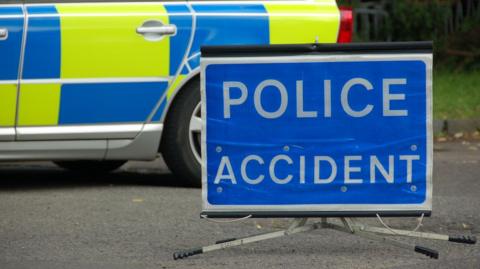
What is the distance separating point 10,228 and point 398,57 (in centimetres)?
238

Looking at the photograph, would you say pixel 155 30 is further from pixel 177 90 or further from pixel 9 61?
pixel 9 61

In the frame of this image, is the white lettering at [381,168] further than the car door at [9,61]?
No

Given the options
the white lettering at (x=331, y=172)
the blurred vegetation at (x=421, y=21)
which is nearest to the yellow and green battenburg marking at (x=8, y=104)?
the white lettering at (x=331, y=172)

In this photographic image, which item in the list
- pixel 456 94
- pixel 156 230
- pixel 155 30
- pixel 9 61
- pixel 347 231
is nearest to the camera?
pixel 347 231

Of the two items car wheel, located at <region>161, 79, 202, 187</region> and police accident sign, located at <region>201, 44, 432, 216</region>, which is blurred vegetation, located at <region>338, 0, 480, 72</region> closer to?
car wheel, located at <region>161, 79, 202, 187</region>

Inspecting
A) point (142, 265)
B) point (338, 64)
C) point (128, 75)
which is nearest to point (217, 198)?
point (142, 265)

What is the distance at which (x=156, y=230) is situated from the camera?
22.2 ft

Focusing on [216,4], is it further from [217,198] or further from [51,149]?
[217,198]

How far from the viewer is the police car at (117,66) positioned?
7902mm

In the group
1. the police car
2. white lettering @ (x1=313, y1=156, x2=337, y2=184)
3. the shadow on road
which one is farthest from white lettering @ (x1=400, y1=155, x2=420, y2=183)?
the shadow on road

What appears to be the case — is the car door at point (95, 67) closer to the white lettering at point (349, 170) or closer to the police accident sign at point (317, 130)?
the police accident sign at point (317, 130)

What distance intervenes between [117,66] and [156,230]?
157cm

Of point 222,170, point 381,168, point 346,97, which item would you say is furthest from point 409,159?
point 222,170

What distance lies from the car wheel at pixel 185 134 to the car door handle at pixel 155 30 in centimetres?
Result: 37
